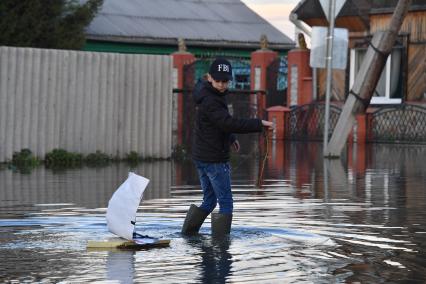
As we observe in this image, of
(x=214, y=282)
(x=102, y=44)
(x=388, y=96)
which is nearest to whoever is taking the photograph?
(x=214, y=282)

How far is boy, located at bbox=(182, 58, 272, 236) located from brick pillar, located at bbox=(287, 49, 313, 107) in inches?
1102

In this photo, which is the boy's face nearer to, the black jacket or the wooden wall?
the black jacket

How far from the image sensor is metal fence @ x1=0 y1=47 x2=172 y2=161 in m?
23.2

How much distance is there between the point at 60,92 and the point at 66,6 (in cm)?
1365

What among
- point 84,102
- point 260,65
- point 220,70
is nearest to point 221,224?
point 220,70

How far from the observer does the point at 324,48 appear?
26.8 meters

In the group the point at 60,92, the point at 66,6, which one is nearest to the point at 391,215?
the point at 60,92

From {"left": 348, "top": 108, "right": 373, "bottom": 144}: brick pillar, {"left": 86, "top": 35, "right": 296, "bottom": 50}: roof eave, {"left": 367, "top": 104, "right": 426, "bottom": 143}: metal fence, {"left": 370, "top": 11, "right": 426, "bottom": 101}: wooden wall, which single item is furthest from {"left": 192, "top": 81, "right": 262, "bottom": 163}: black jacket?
{"left": 86, "top": 35, "right": 296, "bottom": 50}: roof eave

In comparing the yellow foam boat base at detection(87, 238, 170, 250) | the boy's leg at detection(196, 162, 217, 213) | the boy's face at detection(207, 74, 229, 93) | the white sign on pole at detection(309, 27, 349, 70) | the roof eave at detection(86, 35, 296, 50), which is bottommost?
the yellow foam boat base at detection(87, 238, 170, 250)

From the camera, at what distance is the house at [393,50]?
123 feet

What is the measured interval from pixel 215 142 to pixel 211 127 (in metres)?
Answer: 0.15

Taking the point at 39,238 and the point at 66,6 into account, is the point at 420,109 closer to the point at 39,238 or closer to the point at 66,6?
the point at 66,6

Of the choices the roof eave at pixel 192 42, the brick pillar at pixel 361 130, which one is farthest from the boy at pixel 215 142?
the roof eave at pixel 192 42

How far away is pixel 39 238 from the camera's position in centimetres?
1205
